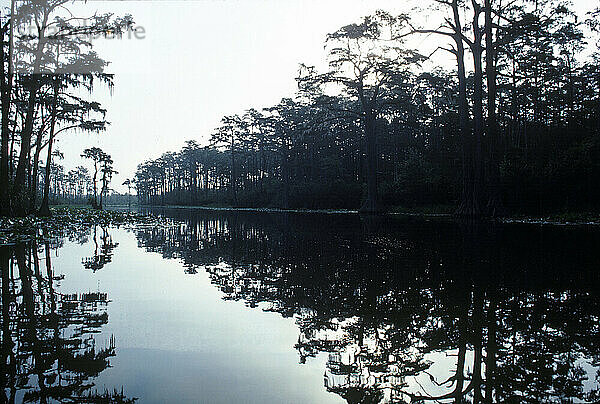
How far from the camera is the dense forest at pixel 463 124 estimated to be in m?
19.4

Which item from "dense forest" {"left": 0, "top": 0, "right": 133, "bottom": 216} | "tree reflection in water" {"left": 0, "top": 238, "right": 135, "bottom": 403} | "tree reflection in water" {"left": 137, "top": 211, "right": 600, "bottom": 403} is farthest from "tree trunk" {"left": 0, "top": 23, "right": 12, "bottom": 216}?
"tree reflection in water" {"left": 0, "top": 238, "right": 135, "bottom": 403}

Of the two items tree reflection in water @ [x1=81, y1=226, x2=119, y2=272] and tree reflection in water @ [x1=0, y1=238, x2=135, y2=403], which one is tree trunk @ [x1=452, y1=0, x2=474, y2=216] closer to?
tree reflection in water @ [x1=81, y1=226, x2=119, y2=272]

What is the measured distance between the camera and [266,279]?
20.6 ft

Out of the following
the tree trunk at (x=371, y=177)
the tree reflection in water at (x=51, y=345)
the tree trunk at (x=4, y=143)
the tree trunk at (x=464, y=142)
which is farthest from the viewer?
the tree trunk at (x=371, y=177)

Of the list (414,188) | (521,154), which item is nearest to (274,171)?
(414,188)

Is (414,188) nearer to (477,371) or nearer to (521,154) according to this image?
(521,154)

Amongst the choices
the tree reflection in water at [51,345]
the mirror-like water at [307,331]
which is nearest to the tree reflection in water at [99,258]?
the mirror-like water at [307,331]

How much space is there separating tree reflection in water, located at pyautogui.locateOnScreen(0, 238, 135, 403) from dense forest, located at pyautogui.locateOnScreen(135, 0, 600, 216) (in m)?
18.0

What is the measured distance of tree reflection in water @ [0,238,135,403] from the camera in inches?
97.0

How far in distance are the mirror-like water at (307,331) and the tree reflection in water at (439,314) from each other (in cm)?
2

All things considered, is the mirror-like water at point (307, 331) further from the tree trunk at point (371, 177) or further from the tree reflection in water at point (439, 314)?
the tree trunk at point (371, 177)

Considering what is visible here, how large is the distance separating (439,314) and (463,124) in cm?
2034

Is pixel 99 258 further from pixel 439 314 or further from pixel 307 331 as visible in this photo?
pixel 439 314

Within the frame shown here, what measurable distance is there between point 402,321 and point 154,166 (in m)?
114
